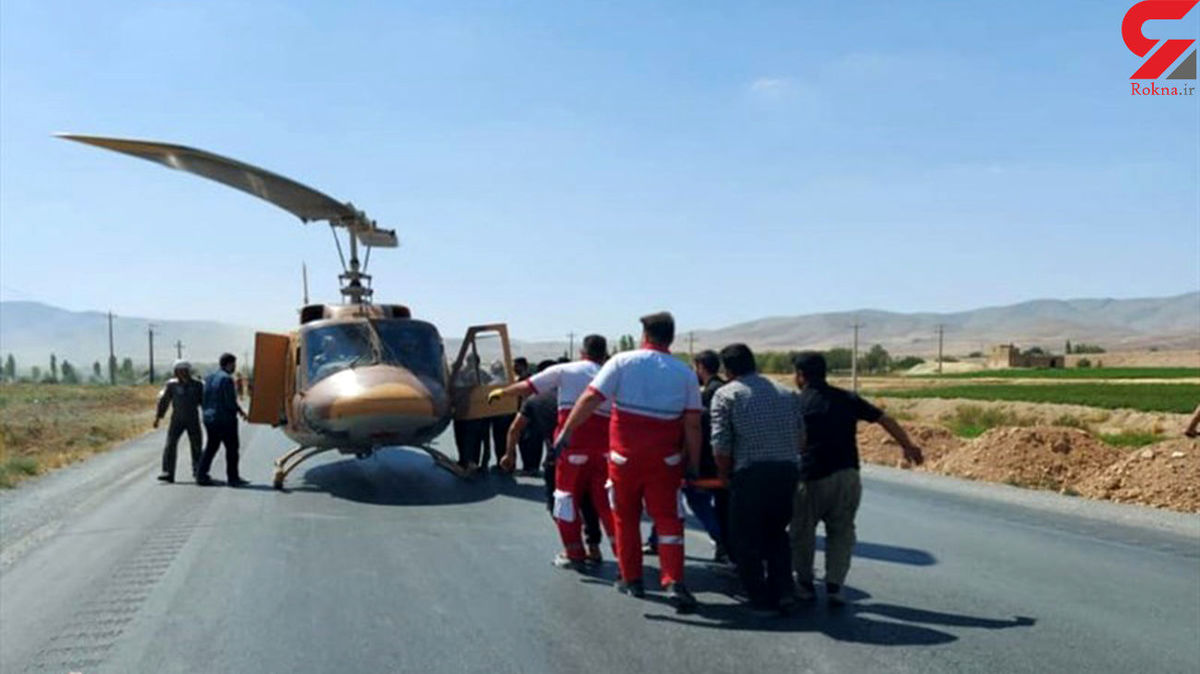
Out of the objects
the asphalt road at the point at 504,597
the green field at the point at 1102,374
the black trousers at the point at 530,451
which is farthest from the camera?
the green field at the point at 1102,374

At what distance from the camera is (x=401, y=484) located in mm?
13719

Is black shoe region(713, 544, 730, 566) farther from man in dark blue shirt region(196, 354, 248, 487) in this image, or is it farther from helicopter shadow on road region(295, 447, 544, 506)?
man in dark blue shirt region(196, 354, 248, 487)

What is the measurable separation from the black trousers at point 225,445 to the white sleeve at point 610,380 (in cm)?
847

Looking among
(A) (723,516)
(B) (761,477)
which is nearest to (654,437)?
(B) (761,477)

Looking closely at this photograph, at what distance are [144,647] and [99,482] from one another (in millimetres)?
10571

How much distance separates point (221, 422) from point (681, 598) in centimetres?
898

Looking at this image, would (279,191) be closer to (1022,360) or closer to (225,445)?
(225,445)

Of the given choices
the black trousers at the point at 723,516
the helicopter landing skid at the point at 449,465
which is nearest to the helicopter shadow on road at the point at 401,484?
the helicopter landing skid at the point at 449,465

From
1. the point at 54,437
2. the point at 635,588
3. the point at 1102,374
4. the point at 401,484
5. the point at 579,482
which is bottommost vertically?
the point at 54,437

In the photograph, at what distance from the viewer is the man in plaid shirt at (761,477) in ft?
22.2

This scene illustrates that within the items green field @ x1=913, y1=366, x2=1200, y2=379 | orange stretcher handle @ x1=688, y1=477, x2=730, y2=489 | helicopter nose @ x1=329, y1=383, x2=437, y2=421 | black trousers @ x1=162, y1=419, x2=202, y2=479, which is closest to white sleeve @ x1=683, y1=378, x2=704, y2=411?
orange stretcher handle @ x1=688, y1=477, x2=730, y2=489

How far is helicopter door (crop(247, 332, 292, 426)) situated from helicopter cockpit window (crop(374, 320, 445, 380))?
1554mm

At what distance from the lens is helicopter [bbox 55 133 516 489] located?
12.4 m

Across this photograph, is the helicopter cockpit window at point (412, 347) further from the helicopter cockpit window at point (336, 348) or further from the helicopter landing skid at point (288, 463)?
the helicopter landing skid at point (288, 463)
